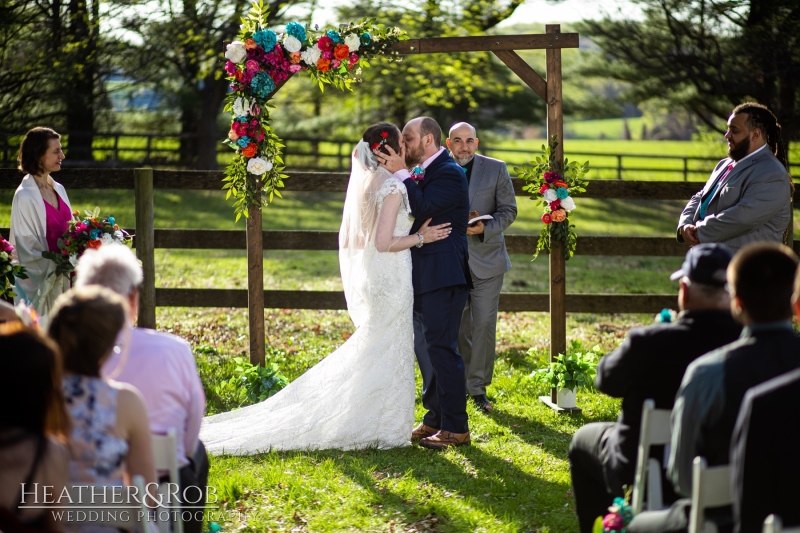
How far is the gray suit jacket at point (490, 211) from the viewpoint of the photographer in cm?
692

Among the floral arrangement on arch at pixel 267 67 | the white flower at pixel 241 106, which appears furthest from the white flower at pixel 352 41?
the white flower at pixel 241 106

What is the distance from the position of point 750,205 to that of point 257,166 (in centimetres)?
370

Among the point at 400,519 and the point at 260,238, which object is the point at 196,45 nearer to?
the point at 260,238

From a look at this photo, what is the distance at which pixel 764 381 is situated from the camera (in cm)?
295

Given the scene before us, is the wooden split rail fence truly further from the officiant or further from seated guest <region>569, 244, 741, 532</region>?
seated guest <region>569, 244, 741, 532</region>

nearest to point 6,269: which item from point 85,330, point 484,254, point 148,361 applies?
point 484,254

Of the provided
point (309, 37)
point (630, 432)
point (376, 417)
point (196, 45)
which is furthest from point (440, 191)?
point (196, 45)

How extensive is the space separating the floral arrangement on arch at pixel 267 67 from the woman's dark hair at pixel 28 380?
15.0ft

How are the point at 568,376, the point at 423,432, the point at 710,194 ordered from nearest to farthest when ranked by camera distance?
the point at 423,432
the point at 710,194
the point at 568,376

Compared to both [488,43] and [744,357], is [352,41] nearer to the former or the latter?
[488,43]

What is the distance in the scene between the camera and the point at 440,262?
5.89 metres

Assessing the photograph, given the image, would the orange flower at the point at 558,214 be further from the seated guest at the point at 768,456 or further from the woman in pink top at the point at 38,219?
the seated guest at the point at 768,456

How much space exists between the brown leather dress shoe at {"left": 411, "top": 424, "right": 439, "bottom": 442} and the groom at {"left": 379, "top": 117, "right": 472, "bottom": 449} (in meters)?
0.14

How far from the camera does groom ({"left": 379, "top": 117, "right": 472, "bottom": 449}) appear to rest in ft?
19.2
